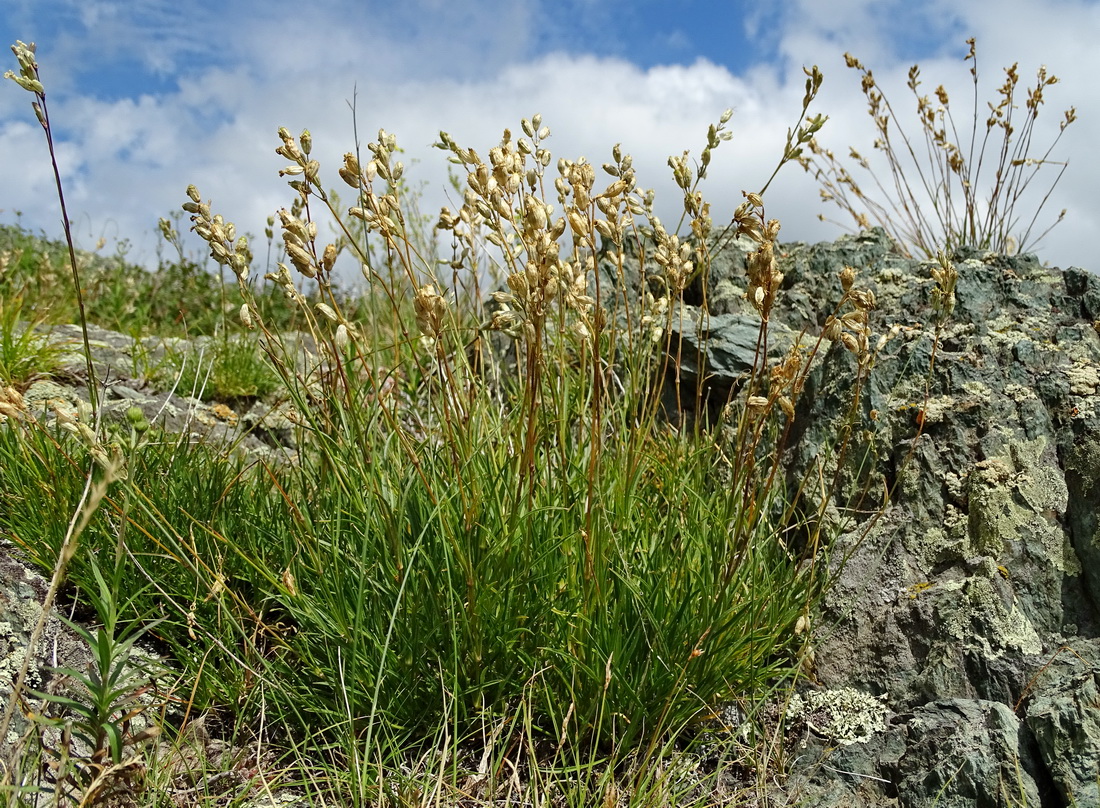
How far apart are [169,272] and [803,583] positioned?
8.05 metres

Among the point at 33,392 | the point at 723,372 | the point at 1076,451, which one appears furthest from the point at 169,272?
the point at 1076,451

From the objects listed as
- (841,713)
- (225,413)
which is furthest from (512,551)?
(225,413)

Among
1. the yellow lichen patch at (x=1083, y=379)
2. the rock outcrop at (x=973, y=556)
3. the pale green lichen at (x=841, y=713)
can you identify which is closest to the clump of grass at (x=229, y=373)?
the rock outcrop at (x=973, y=556)

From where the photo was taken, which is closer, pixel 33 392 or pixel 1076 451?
pixel 1076 451

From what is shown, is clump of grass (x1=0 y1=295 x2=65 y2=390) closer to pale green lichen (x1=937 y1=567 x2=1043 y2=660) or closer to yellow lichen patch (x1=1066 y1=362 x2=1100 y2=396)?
pale green lichen (x1=937 y1=567 x2=1043 y2=660)

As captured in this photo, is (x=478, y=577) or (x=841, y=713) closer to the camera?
(x=478, y=577)

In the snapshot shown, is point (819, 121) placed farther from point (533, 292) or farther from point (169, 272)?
point (169, 272)

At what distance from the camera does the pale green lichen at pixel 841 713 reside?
7.69 ft

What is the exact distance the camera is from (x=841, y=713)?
7.88 ft

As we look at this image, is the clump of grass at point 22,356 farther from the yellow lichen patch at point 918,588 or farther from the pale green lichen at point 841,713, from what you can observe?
the yellow lichen patch at point 918,588

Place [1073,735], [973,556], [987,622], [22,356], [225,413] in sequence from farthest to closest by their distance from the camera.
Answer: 1. [225,413]
2. [22,356]
3. [973,556]
4. [987,622]
5. [1073,735]

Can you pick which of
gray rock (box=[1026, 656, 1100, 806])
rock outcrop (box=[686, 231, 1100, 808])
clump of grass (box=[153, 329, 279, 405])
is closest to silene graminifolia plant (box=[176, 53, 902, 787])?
rock outcrop (box=[686, 231, 1100, 808])

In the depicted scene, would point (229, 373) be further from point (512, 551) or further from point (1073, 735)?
point (1073, 735)

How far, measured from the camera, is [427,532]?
2293 millimetres
